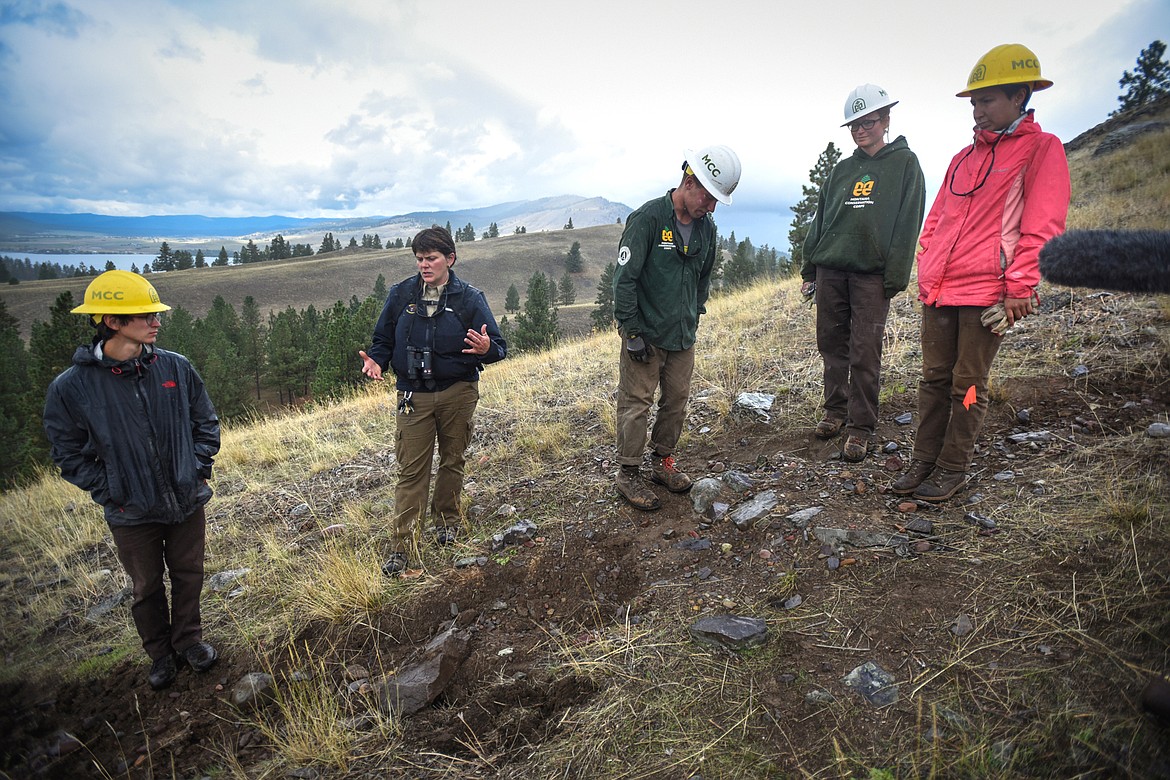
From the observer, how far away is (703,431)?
211 inches

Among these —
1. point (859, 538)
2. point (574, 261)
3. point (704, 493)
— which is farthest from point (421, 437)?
point (574, 261)

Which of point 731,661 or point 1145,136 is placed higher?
point 1145,136

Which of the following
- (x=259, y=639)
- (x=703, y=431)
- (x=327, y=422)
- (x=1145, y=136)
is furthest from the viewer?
(x=327, y=422)

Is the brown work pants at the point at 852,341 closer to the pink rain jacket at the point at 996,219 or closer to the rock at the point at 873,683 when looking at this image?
the pink rain jacket at the point at 996,219

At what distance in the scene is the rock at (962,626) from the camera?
92.7 inches

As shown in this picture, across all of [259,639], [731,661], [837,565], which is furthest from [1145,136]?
[259,639]

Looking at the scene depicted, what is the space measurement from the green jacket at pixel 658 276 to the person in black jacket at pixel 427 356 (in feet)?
3.32

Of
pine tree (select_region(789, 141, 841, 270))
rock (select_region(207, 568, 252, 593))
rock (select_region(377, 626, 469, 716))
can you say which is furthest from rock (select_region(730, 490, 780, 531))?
pine tree (select_region(789, 141, 841, 270))

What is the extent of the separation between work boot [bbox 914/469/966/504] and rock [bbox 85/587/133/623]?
625 cm

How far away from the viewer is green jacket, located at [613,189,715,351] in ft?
12.4

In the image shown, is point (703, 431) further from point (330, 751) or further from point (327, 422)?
point (327, 422)

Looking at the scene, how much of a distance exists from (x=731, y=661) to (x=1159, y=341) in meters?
4.77

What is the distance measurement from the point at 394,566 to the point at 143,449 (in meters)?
1.69

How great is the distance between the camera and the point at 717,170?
143 inches
